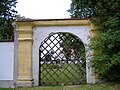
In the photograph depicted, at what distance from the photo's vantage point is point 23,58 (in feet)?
29.9

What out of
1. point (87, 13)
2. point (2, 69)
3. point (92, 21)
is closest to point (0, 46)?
point (2, 69)

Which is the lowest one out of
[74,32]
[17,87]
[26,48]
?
[17,87]

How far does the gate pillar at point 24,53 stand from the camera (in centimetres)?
898

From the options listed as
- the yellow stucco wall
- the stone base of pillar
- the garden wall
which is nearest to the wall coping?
the yellow stucco wall

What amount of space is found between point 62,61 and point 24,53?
159 cm

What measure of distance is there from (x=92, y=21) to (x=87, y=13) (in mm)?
6541

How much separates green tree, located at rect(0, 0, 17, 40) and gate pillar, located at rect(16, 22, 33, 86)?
13.5 metres

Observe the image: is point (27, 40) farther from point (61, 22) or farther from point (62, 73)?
point (62, 73)

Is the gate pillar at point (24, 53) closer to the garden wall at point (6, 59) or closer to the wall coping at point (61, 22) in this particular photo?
the wall coping at point (61, 22)

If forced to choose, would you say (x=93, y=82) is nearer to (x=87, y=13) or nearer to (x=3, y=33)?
(x=87, y=13)

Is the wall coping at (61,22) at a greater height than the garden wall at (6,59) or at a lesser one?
greater

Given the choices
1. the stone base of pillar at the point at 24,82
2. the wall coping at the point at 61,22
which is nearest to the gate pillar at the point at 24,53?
the stone base of pillar at the point at 24,82

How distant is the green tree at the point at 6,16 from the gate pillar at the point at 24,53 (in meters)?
13.5

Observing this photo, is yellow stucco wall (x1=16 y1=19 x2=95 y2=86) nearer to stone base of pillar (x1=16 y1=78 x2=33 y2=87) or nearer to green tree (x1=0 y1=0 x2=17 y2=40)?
stone base of pillar (x1=16 y1=78 x2=33 y2=87)
